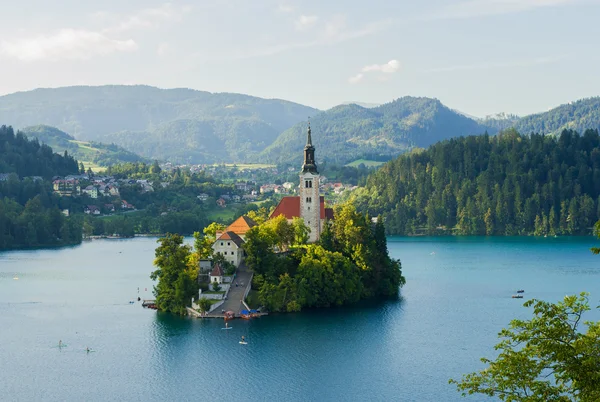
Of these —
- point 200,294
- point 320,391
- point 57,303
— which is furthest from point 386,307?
point 57,303

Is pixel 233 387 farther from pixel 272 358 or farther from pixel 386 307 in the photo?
pixel 386 307

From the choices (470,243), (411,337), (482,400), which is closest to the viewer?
(482,400)

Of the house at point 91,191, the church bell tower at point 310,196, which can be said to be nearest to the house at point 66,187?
the house at point 91,191

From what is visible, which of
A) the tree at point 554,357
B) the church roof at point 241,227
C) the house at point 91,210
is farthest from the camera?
the house at point 91,210

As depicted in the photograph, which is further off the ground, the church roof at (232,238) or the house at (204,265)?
the church roof at (232,238)

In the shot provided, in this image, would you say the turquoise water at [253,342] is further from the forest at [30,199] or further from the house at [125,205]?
the house at [125,205]
